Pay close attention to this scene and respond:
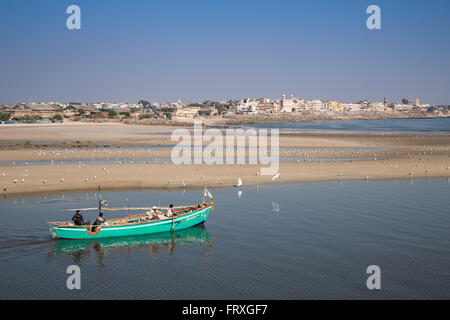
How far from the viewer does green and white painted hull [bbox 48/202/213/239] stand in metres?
18.5

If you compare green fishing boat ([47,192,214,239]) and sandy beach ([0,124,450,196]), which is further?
sandy beach ([0,124,450,196])

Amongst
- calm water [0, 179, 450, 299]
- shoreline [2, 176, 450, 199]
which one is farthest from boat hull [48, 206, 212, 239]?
shoreline [2, 176, 450, 199]

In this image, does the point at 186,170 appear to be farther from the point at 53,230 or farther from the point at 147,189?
the point at 53,230

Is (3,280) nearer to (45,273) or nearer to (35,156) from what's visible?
(45,273)

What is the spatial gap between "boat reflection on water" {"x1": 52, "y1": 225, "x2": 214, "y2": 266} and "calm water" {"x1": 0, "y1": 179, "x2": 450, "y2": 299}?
4cm

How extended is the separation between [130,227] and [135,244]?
0.95m

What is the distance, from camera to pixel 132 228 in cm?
1931

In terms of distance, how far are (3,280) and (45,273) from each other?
1321mm

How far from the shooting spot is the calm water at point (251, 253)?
13742 millimetres

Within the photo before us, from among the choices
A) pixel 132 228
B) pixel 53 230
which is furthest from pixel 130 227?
pixel 53 230

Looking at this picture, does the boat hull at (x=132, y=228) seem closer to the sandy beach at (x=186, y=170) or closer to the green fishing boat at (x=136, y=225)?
the green fishing boat at (x=136, y=225)

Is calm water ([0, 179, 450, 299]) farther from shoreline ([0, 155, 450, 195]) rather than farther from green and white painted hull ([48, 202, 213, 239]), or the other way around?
shoreline ([0, 155, 450, 195])

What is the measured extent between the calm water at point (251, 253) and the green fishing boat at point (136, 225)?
0.36 metres
